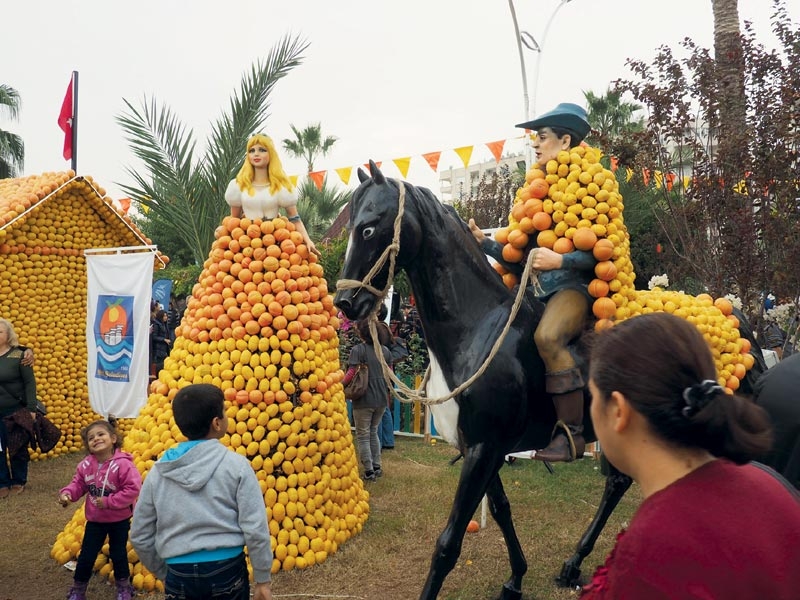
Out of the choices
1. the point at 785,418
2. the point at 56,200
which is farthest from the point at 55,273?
the point at 785,418

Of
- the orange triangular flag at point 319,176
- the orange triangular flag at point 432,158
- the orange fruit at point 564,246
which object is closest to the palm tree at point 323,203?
the orange triangular flag at point 319,176

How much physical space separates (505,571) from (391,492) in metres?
2.27

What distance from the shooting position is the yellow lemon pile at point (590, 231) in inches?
144

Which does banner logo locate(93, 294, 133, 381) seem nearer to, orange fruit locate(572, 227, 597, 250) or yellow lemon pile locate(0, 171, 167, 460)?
yellow lemon pile locate(0, 171, 167, 460)

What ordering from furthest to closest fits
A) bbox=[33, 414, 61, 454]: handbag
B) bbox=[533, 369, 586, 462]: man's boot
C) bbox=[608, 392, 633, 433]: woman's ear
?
1. bbox=[33, 414, 61, 454]: handbag
2. bbox=[533, 369, 586, 462]: man's boot
3. bbox=[608, 392, 633, 433]: woman's ear

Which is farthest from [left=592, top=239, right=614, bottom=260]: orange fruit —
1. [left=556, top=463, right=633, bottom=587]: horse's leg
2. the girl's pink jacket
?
the girl's pink jacket

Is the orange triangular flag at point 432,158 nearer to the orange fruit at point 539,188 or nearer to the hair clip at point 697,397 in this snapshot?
the orange fruit at point 539,188

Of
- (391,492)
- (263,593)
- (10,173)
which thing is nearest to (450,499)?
(391,492)

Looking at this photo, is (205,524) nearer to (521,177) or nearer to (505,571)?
(505,571)

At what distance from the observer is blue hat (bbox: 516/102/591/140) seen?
3902 mm

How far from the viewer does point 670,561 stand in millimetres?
1142

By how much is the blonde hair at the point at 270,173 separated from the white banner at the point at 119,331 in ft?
10.1

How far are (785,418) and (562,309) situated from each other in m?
1.63

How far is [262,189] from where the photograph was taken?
16.0 ft
